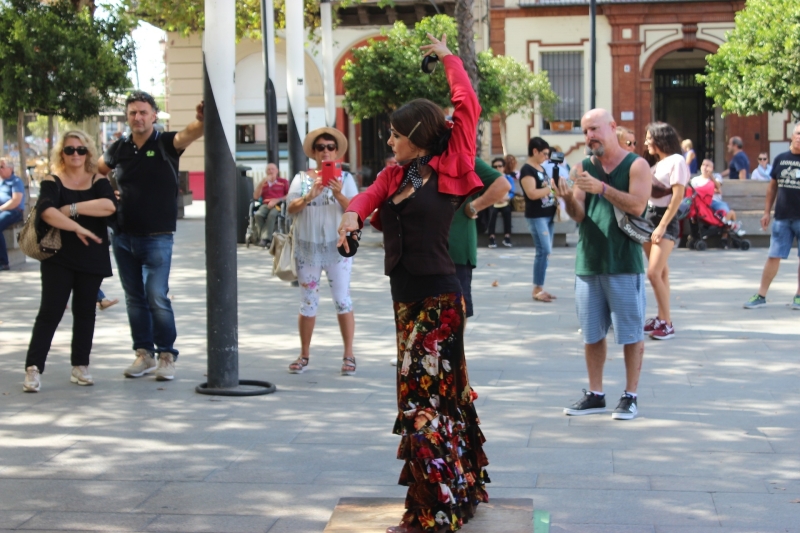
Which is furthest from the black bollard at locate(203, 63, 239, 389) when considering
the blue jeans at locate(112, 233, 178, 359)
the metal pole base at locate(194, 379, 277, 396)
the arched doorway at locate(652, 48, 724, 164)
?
the arched doorway at locate(652, 48, 724, 164)

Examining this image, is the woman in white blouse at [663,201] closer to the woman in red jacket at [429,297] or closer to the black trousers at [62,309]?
the black trousers at [62,309]

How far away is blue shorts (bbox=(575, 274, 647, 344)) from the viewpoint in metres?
6.41

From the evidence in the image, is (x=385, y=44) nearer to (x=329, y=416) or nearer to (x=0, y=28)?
(x=0, y=28)

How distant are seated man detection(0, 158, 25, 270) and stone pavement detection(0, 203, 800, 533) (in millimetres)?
4807

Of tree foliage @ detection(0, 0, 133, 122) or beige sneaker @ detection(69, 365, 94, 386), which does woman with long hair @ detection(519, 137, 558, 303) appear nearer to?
beige sneaker @ detection(69, 365, 94, 386)

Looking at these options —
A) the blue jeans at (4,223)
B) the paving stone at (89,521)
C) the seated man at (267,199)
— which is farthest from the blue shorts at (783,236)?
the blue jeans at (4,223)

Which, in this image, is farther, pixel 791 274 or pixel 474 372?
pixel 791 274

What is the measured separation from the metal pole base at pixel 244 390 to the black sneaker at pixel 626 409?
7.65 feet

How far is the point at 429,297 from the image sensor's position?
4328 mm

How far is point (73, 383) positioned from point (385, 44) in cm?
1386

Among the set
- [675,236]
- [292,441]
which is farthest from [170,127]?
[292,441]

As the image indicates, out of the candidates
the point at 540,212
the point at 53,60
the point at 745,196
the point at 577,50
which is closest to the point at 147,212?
the point at 540,212

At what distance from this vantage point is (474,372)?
26.2 feet

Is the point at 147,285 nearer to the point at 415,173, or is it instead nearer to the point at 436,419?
the point at 415,173
